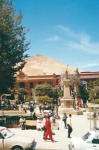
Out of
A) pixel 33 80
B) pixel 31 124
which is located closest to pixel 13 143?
pixel 31 124

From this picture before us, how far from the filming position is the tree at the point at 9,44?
2588 cm

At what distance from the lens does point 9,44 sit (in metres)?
26.6

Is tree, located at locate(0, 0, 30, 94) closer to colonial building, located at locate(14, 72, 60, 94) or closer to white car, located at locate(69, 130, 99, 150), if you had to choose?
white car, located at locate(69, 130, 99, 150)

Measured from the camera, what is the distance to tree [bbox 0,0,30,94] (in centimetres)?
2588

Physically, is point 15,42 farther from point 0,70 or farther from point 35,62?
point 35,62

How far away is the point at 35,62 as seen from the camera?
149125mm

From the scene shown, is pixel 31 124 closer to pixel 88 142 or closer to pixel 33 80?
pixel 88 142

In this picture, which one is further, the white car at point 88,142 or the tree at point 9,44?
the tree at point 9,44

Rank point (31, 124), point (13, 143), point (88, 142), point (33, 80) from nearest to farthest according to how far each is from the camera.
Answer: point (88, 142)
point (13, 143)
point (31, 124)
point (33, 80)

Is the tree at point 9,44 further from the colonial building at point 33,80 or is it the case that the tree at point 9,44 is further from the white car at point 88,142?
the colonial building at point 33,80

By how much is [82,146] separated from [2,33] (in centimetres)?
1631

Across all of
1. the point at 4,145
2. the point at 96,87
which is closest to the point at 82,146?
the point at 4,145

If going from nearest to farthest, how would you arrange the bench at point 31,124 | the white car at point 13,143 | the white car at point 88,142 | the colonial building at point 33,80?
1. the white car at point 88,142
2. the white car at point 13,143
3. the bench at point 31,124
4. the colonial building at point 33,80

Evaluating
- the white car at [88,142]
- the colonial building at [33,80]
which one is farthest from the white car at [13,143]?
the colonial building at [33,80]
